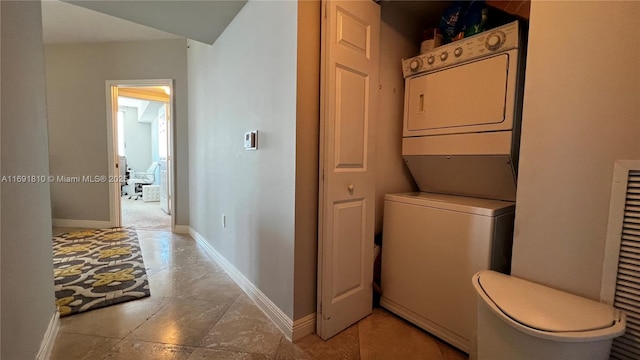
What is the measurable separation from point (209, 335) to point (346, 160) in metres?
1.27

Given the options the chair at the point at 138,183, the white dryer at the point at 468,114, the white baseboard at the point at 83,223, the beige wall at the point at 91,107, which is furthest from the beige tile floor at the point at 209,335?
the chair at the point at 138,183

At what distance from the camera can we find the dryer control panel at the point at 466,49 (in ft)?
4.60

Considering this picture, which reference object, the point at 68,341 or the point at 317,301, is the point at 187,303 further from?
the point at 317,301

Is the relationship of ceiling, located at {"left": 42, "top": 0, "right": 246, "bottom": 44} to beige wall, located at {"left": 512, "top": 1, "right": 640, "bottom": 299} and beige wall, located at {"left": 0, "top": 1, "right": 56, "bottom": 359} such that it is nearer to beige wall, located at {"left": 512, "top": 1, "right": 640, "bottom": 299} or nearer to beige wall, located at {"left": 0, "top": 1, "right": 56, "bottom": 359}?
beige wall, located at {"left": 0, "top": 1, "right": 56, "bottom": 359}

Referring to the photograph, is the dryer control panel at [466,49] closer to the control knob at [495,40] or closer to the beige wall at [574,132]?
the control knob at [495,40]

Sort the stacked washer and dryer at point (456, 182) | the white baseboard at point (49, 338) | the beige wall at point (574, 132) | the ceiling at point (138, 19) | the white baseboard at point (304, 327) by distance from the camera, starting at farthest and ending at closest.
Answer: the ceiling at point (138, 19) < the white baseboard at point (304, 327) < the stacked washer and dryer at point (456, 182) < the white baseboard at point (49, 338) < the beige wall at point (574, 132)

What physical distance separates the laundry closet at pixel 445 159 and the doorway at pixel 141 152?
3092 mm

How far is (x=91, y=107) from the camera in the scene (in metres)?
3.83

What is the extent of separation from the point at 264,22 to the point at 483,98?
141 cm

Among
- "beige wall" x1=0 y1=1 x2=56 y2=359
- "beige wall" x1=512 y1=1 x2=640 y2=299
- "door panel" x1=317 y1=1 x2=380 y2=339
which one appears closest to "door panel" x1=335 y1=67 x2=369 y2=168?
"door panel" x1=317 y1=1 x2=380 y2=339

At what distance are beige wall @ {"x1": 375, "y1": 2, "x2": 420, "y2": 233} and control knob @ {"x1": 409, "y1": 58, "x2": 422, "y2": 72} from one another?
0.53 ft

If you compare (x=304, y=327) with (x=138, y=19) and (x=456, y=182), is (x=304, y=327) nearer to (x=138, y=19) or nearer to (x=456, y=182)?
(x=456, y=182)

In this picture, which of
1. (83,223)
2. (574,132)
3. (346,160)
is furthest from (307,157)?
(83,223)

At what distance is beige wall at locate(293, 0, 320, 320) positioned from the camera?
4.83 feet
